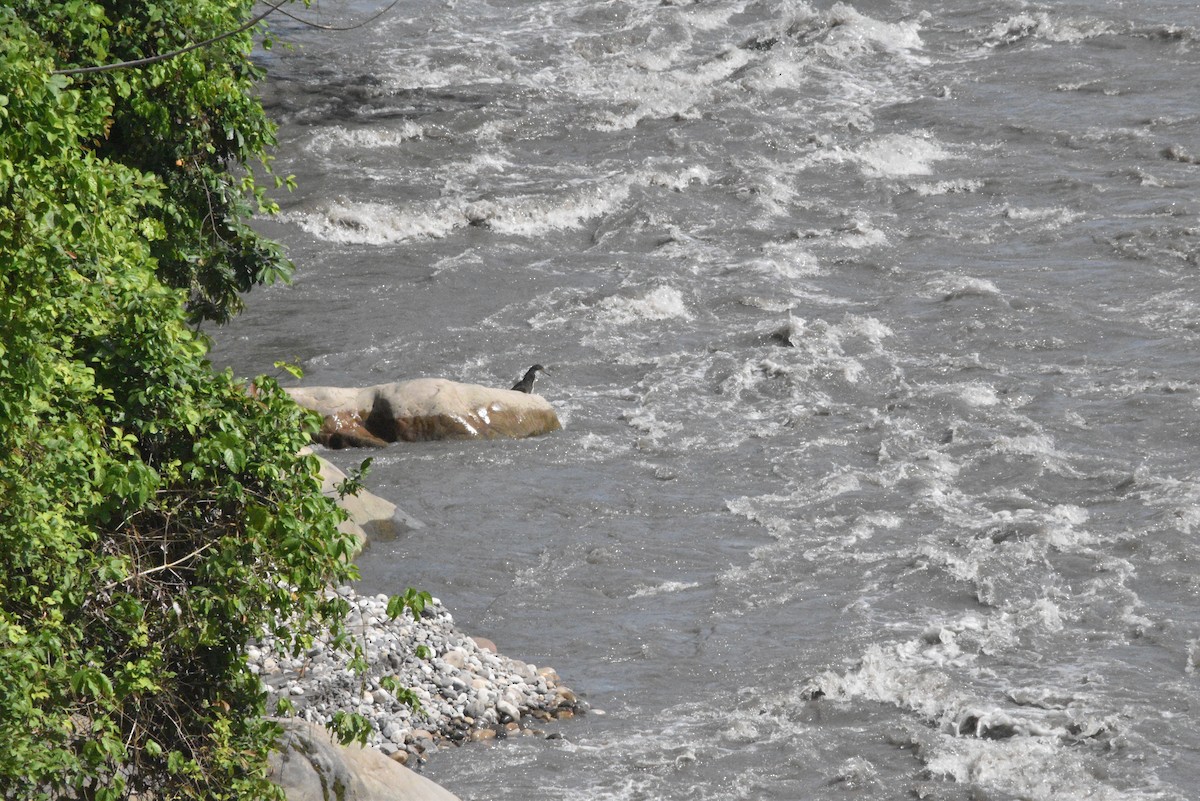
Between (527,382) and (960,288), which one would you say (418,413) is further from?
(960,288)

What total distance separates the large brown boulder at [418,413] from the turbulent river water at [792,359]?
0.30 m

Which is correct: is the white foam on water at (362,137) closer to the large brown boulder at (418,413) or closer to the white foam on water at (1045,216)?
the white foam on water at (1045,216)

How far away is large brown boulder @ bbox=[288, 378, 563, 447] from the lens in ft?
56.9

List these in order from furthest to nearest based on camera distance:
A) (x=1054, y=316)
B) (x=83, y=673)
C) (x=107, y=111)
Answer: (x=1054, y=316)
(x=107, y=111)
(x=83, y=673)

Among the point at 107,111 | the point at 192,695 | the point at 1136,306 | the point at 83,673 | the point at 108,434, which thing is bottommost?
the point at 1136,306

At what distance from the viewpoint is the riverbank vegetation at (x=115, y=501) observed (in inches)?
266

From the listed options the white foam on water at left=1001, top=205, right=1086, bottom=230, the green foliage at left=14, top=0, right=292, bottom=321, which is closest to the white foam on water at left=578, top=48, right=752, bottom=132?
the white foam on water at left=1001, top=205, right=1086, bottom=230

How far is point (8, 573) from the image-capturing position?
6.82m

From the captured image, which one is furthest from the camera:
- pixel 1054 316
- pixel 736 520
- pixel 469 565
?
pixel 1054 316

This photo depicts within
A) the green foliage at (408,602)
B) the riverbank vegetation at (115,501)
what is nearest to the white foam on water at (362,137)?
the riverbank vegetation at (115,501)

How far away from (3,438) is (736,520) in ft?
32.3

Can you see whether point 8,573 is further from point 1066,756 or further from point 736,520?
point 736,520

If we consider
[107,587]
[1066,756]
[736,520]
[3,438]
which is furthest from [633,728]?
[3,438]

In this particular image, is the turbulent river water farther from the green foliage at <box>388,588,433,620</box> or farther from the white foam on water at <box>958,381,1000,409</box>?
the green foliage at <box>388,588,433,620</box>
